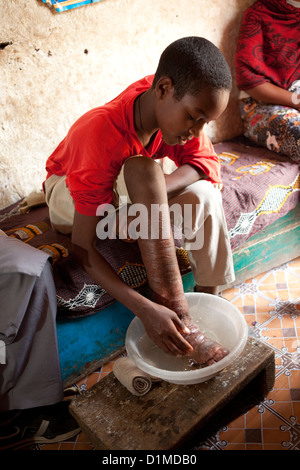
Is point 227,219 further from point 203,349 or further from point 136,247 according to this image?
point 203,349

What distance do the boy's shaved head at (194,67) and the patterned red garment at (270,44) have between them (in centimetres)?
135

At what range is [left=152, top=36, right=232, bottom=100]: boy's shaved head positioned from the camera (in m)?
1.16

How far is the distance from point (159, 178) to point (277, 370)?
870 mm

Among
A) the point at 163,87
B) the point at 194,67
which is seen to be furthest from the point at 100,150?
the point at 194,67

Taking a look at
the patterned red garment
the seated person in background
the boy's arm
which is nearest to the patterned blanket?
the boy's arm

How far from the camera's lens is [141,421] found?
3.79ft

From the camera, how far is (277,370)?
1.52 meters

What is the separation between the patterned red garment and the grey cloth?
1842 mm

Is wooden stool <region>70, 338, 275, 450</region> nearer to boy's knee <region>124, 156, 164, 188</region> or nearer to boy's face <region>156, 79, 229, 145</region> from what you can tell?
boy's knee <region>124, 156, 164, 188</region>

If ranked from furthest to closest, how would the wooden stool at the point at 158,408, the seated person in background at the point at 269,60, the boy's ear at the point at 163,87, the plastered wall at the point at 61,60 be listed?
the seated person in background at the point at 269,60 → the plastered wall at the point at 61,60 → the boy's ear at the point at 163,87 → the wooden stool at the point at 158,408

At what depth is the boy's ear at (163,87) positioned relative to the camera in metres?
1.23

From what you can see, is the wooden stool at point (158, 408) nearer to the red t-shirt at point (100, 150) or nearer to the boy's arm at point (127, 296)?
the boy's arm at point (127, 296)

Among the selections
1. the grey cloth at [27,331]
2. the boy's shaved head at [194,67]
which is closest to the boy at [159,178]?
the boy's shaved head at [194,67]

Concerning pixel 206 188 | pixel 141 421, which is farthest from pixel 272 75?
pixel 141 421
